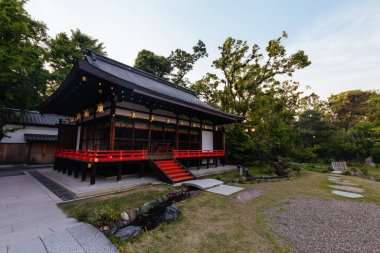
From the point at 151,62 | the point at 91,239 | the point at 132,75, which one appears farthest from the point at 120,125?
the point at 151,62

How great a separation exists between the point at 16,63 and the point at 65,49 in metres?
12.7

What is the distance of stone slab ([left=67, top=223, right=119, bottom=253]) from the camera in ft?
10.2

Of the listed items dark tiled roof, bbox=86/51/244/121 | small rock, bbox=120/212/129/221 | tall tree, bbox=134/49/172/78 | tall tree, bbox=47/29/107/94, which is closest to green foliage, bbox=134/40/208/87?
tall tree, bbox=134/49/172/78

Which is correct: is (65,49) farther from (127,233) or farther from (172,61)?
(127,233)

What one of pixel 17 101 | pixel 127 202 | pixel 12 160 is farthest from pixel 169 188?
pixel 12 160

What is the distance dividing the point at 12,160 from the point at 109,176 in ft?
38.8

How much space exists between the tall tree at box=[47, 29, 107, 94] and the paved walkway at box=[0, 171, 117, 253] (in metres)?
18.2

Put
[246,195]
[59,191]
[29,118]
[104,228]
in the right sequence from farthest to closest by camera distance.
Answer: [29,118] < [246,195] < [59,191] < [104,228]

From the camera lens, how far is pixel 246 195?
686 cm

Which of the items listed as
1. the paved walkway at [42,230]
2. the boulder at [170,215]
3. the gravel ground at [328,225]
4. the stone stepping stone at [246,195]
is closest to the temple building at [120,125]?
the paved walkway at [42,230]

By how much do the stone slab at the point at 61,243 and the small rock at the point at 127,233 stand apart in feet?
2.55

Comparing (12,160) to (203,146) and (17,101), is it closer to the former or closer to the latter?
(17,101)

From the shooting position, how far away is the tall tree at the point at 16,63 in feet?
33.4

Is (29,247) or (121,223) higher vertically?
(29,247)
